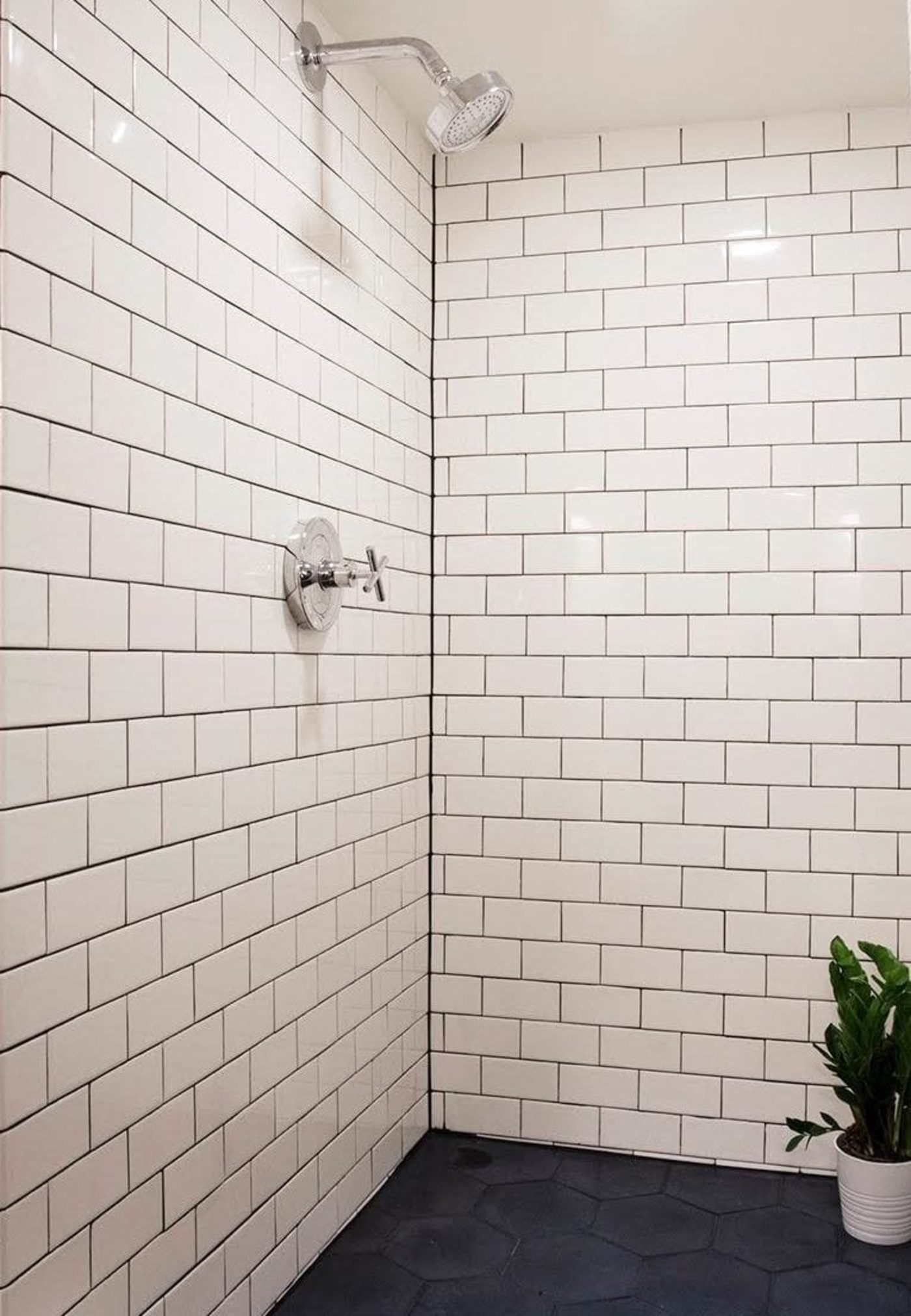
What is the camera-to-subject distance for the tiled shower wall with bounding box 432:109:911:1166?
8.48 ft

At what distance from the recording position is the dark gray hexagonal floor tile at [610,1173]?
250 cm

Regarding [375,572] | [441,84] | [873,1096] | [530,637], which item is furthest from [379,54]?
[873,1096]

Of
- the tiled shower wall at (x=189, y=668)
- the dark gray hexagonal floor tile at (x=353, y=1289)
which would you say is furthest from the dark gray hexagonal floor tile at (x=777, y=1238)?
the tiled shower wall at (x=189, y=668)

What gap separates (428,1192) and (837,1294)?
83 cm

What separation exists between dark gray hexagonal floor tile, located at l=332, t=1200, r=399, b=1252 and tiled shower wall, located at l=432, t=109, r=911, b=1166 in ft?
1.46

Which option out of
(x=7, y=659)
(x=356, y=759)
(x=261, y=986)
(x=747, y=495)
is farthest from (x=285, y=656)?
(x=747, y=495)

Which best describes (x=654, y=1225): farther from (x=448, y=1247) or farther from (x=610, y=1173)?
(x=448, y=1247)

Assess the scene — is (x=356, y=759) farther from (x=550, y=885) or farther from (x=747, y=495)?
(x=747, y=495)

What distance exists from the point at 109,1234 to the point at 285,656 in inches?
36.5

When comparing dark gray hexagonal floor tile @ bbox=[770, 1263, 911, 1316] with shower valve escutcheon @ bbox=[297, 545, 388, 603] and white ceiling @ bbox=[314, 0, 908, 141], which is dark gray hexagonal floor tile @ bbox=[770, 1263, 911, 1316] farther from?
white ceiling @ bbox=[314, 0, 908, 141]

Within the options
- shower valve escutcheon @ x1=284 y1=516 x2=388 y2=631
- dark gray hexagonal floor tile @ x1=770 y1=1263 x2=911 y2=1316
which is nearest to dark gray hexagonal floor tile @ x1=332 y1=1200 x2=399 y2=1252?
dark gray hexagonal floor tile @ x1=770 y1=1263 x2=911 y2=1316

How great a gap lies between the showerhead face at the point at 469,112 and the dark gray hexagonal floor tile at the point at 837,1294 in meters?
2.09

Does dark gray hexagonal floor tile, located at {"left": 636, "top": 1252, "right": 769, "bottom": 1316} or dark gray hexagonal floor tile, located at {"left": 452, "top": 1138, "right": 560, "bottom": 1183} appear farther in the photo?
dark gray hexagonal floor tile, located at {"left": 452, "top": 1138, "right": 560, "bottom": 1183}

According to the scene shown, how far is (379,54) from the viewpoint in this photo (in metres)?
2.05
